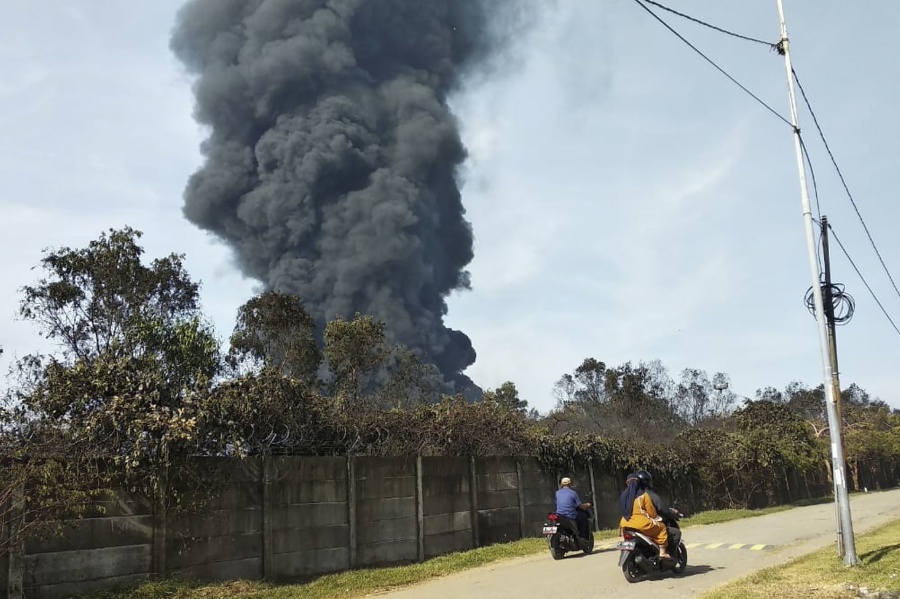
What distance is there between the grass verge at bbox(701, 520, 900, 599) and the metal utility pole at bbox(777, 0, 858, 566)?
353 mm

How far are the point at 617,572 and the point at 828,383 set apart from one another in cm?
441

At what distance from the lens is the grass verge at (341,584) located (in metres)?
8.43

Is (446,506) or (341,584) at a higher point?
(446,506)

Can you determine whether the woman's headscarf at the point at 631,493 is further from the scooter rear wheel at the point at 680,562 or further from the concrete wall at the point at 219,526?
the concrete wall at the point at 219,526

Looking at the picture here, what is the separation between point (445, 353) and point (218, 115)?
32789 mm

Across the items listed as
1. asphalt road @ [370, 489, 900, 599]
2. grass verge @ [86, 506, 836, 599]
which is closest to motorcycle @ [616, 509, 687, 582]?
asphalt road @ [370, 489, 900, 599]

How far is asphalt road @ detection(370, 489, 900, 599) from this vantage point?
8711 mm

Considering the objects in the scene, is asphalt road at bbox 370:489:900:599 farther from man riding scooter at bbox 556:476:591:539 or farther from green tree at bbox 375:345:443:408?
green tree at bbox 375:345:443:408

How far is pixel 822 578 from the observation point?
8680 millimetres

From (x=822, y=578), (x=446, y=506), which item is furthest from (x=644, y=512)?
(x=446, y=506)

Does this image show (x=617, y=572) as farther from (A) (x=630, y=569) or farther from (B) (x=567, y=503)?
(B) (x=567, y=503)

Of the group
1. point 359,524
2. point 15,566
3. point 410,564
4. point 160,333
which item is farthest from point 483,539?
point 160,333

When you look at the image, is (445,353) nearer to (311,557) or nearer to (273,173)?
(273,173)

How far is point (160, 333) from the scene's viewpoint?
64.9 ft
